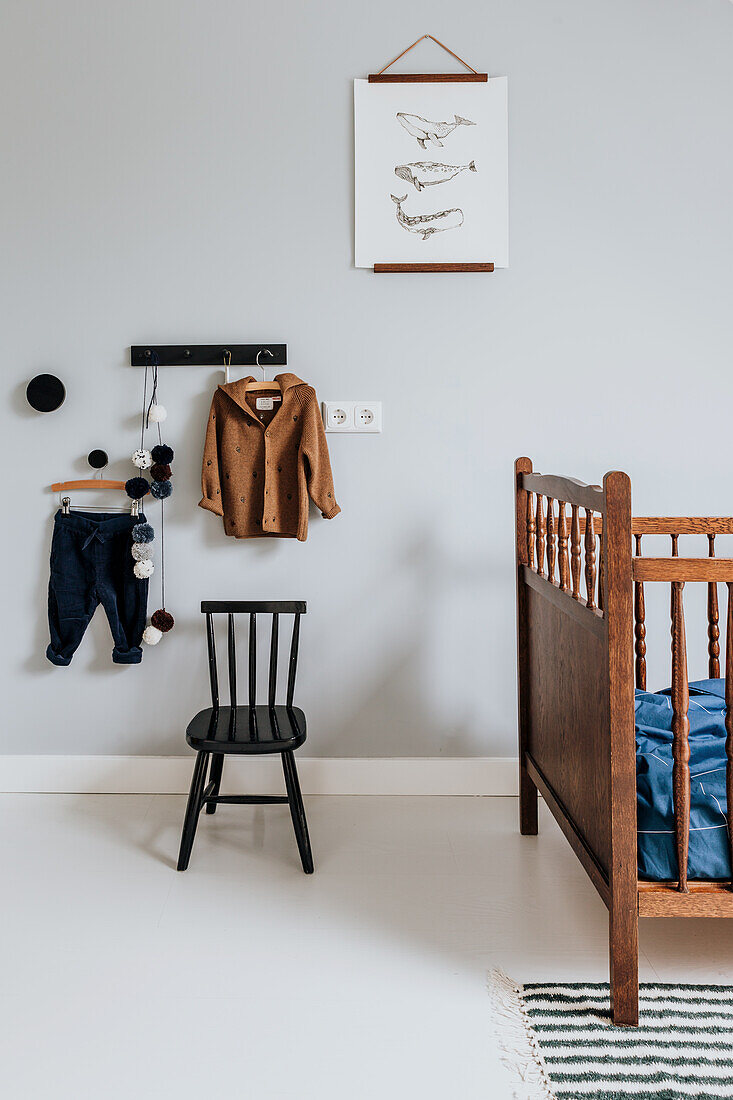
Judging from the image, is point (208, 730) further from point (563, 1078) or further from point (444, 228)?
point (444, 228)

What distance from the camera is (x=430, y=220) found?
2398mm

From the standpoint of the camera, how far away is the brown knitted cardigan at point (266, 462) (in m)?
2.38

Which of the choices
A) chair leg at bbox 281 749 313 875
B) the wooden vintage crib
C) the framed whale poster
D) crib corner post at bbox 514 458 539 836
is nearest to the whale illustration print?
the framed whale poster

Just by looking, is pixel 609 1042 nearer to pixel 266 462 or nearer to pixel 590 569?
pixel 590 569

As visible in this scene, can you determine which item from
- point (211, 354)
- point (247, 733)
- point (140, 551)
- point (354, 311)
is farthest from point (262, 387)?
point (247, 733)

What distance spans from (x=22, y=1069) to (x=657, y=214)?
8.19ft

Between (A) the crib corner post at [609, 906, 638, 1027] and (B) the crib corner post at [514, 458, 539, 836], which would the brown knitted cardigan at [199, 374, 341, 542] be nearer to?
(B) the crib corner post at [514, 458, 539, 836]

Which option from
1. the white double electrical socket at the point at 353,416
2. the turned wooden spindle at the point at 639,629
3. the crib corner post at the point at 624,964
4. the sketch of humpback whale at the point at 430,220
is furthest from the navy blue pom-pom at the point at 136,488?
Result: the crib corner post at the point at 624,964

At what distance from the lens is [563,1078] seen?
133 centimetres

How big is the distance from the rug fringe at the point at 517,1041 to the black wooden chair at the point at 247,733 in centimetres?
60

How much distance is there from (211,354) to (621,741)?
5.28 feet

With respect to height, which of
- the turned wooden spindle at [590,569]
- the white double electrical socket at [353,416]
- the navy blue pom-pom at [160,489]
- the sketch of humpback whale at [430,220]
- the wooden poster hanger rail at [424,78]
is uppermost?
the wooden poster hanger rail at [424,78]

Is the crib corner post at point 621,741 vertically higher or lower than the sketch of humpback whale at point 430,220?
lower

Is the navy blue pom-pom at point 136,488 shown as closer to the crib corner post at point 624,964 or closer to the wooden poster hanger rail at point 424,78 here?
the wooden poster hanger rail at point 424,78
